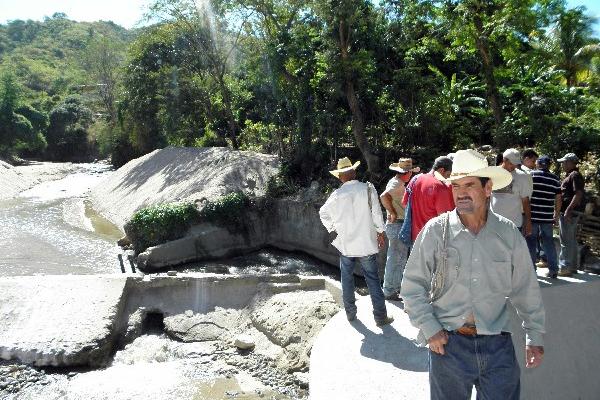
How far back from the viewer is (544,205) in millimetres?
6797

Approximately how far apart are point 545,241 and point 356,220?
256 centimetres

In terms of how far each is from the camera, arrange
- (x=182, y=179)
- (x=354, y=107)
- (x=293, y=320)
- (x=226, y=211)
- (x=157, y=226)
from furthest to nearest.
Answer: (x=182, y=179) < (x=226, y=211) < (x=354, y=107) < (x=157, y=226) < (x=293, y=320)

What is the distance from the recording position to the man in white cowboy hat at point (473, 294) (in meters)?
2.95

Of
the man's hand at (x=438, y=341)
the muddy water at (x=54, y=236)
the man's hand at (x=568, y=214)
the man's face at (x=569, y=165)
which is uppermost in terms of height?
the man's face at (x=569, y=165)

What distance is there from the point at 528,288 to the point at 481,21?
551 inches

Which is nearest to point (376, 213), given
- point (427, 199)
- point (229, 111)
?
point (427, 199)

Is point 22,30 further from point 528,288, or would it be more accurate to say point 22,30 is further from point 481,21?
point 528,288

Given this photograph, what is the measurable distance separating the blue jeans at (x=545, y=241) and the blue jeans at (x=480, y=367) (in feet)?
13.4

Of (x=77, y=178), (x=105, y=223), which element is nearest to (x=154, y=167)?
(x=105, y=223)

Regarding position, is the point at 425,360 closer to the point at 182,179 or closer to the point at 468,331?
the point at 468,331

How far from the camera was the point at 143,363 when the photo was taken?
8086 mm

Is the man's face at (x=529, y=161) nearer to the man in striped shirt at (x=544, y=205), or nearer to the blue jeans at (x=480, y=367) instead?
the man in striped shirt at (x=544, y=205)

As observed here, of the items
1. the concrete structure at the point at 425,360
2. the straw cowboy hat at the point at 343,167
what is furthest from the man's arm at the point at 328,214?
the concrete structure at the point at 425,360

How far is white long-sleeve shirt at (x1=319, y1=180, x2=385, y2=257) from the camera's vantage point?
6.05 metres
